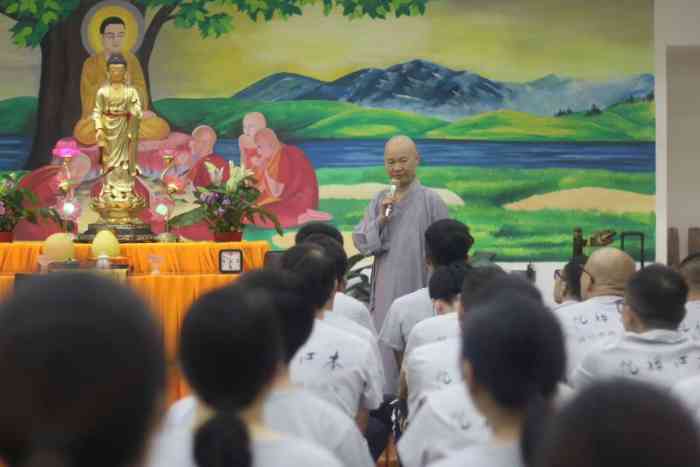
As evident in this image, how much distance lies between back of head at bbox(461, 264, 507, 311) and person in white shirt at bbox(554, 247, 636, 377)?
1.44 feet

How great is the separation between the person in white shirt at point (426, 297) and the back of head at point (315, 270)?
90 cm

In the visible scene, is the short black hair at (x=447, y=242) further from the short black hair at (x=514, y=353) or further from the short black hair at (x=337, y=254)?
the short black hair at (x=514, y=353)

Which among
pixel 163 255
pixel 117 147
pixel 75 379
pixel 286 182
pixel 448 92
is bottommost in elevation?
pixel 163 255

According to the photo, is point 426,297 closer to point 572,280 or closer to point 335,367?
point 572,280

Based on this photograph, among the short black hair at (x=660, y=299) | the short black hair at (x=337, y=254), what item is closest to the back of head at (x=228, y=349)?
the short black hair at (x=660, y=299)

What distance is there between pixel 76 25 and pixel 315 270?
590 cm

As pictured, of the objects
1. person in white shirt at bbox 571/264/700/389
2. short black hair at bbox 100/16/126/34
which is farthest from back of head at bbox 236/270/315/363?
short black hair at bbox 100/16/126/34

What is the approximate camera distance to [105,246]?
19.1ft

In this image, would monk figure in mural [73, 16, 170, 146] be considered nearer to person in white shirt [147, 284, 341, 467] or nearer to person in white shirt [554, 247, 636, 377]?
person in white shirt [554, 247, 636, 377]

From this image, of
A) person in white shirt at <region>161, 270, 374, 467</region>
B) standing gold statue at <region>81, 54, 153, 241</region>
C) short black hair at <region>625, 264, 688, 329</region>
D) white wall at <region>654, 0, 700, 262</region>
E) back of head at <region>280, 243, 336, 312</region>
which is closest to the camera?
person in white shirt at <region>161, 270, 374, 467</region>

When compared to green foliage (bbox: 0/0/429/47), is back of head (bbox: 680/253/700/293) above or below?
below

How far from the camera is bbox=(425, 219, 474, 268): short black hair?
13.7ft

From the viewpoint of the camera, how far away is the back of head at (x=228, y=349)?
164 cm

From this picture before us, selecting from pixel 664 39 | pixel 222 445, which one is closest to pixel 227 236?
pixel 664 39
